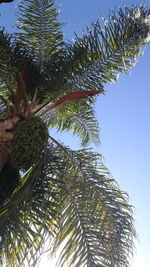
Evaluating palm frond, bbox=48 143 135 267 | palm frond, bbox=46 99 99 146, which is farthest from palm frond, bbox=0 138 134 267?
palm frond, bbox=46 99 99 146

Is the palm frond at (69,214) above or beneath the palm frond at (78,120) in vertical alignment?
beneath

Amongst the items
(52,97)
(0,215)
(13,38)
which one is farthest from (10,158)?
(13,38)

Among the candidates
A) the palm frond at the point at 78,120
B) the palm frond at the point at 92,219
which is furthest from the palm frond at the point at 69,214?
the palm frond at the point at 78,120

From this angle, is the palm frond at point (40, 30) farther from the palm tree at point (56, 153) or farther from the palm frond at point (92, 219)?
the palm frond at point (92, 219)

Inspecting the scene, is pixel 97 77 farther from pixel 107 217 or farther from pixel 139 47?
pixel 107 217

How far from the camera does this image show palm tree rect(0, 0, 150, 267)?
18.0ft

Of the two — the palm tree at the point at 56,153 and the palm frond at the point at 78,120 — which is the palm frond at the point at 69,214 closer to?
the palm tree at the point at 56,153

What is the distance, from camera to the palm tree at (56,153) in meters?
5.50

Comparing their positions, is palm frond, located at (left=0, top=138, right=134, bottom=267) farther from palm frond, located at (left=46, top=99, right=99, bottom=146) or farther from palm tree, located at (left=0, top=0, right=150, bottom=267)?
palm frond, located at (left=46, top=99, right=99, bottom=146)

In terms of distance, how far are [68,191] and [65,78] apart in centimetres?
245

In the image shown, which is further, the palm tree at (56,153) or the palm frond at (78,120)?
the palm frond at (78,120)

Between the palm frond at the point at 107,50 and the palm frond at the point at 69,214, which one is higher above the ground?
the palm frond at the point at 107,50

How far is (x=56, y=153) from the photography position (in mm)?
6562

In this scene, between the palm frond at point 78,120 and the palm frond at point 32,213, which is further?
the palm frond at point 78,120
